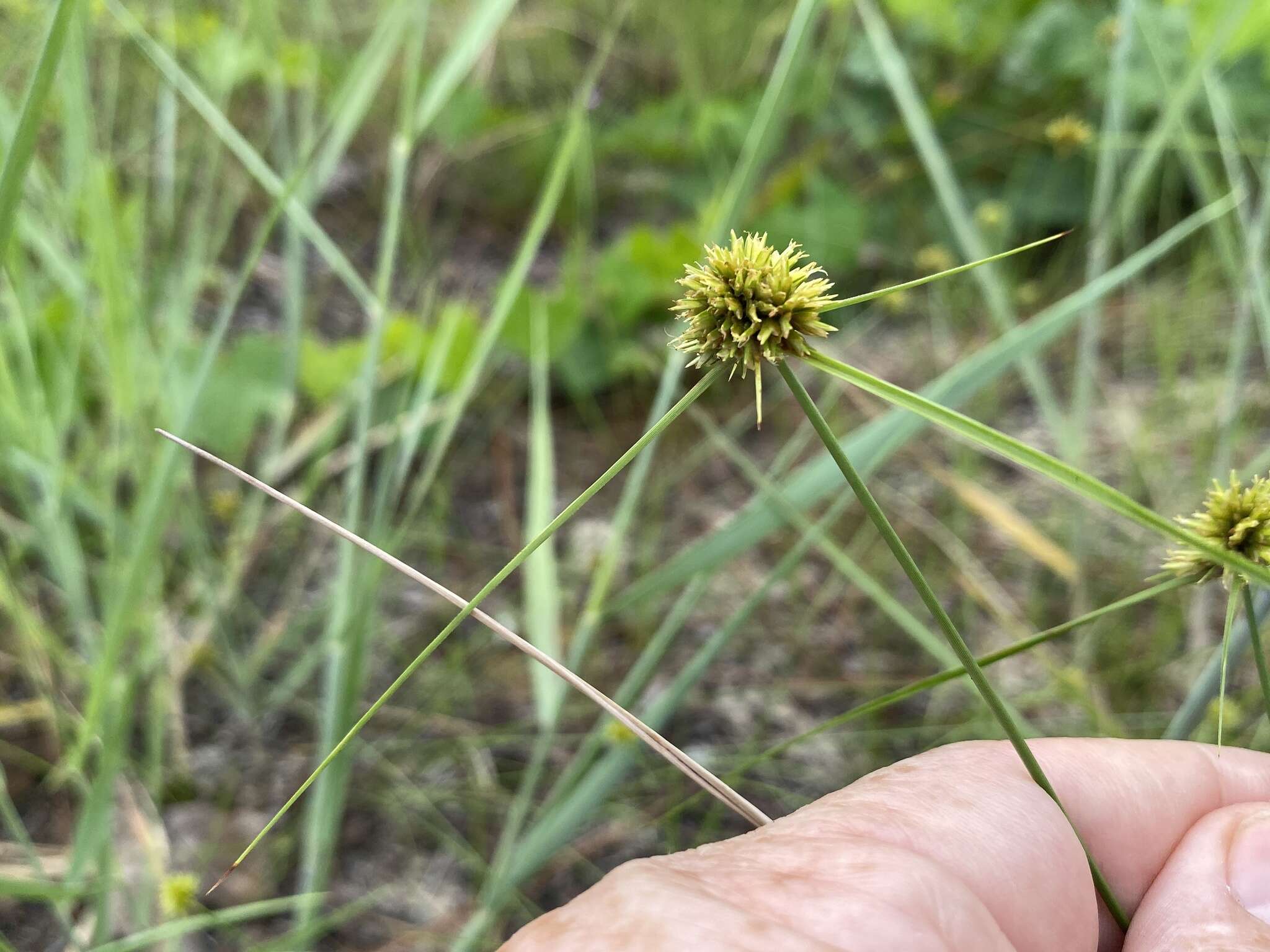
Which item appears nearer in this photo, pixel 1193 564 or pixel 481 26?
pixel 1193 564

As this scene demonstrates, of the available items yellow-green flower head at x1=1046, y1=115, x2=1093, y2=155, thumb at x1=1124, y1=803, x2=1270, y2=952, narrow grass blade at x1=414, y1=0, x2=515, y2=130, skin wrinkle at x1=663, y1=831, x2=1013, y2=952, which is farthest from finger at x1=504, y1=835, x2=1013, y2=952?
yellow-green flower head at x1=1046, y1=115, x2=1093, y2=155

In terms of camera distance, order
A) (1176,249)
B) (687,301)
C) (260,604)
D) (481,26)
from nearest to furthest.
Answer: (687,301) → (481,26) → (260,604) → (1176,249)

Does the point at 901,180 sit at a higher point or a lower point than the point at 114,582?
higher

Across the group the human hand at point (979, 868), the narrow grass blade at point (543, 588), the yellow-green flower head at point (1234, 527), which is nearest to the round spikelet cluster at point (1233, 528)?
the yellow-green flower head at point (1234, 527)

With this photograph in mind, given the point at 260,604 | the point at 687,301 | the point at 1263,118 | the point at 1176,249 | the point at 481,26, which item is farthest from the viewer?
the point at 1176,249

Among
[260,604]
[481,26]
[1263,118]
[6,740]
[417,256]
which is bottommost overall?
[6,740]

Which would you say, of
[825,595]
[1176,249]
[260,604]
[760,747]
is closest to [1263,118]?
[1176,249]

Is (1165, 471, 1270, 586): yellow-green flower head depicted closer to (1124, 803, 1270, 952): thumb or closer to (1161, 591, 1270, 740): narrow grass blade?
(1161, 591, 1270, 740): narrow grass blade

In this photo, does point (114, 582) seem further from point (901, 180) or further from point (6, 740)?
A: point (901, 180)

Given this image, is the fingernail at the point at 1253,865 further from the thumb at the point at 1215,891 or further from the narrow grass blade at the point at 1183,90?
the narrow grass blade at the point at 1183,90
